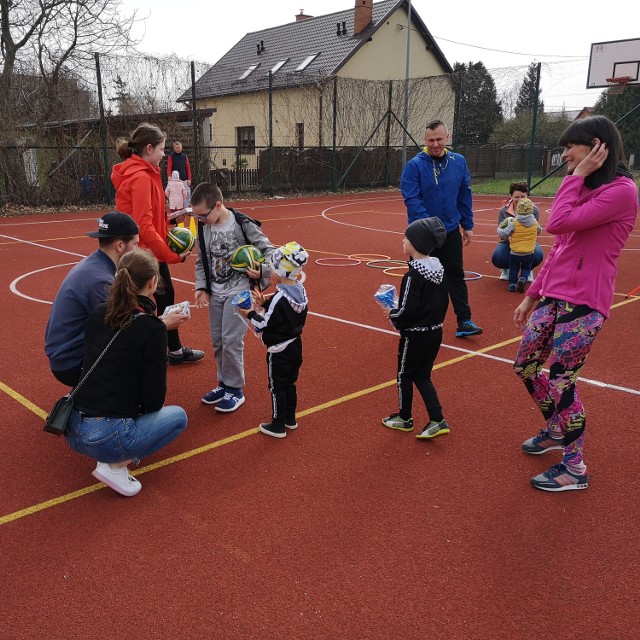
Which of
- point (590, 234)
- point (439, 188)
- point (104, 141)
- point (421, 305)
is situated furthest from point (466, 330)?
point (104, 141)

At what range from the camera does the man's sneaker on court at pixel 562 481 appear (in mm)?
3418

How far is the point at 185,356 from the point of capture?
5.56 meters

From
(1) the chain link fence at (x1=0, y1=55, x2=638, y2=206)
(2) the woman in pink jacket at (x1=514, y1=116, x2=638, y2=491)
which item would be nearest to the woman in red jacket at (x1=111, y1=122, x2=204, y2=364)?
(2) the woman in pink jacket at (x1=514, y1=116, x2=638, y2=491)

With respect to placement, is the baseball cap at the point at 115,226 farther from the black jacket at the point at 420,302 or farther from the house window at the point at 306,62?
the house window at the point at 306,62

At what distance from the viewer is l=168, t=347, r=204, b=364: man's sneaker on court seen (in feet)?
18.1

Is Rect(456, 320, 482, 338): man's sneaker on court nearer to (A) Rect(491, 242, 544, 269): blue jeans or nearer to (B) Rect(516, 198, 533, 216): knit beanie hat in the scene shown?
(B) Rect(516, 198, 533, 216): knit beanie hat

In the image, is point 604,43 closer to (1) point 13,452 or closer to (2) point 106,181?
(2) point 106,181

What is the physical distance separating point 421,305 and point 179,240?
2.28 metres

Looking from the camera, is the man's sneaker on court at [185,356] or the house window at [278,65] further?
the house window at [278,65]

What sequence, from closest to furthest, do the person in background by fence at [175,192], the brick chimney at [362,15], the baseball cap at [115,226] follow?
the baseball cap at [115,226] → the person in background by fence at [175,192] → the brick chimney at [362,15]

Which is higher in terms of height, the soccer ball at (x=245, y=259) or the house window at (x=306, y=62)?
the house window at (x=306, y=62)

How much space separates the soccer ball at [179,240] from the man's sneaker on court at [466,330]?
3.06m

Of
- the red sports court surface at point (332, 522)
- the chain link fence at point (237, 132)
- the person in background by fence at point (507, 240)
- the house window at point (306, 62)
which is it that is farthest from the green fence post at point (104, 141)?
the red sports court surface at point (332, 522)

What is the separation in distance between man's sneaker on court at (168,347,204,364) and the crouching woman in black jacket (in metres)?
2.15
